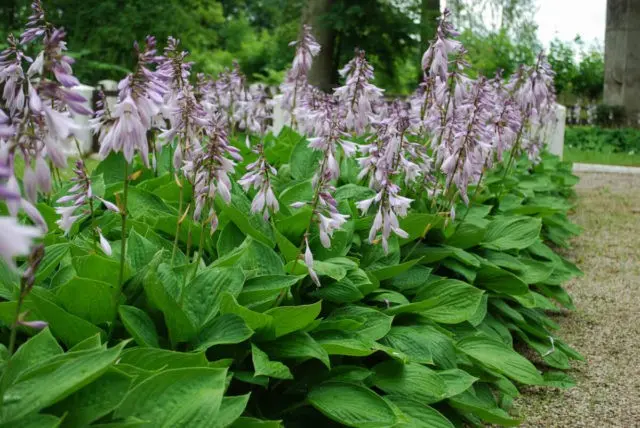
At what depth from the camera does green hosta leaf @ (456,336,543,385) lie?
361 centimetres

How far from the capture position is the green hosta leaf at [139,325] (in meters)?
2.50

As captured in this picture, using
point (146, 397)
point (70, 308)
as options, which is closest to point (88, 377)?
point (146, 397)

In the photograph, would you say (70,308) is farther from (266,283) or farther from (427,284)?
(427,284)

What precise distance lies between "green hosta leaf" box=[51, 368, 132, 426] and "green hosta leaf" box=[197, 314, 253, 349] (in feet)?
1.59

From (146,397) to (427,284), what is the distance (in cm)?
200

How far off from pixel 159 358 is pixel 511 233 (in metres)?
2.97

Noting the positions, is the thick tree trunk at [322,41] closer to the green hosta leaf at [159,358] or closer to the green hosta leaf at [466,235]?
the green hosta leaf at [466,235]

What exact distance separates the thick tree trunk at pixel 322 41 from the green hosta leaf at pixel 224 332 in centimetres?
1122

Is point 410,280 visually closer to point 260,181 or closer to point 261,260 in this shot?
point 261,260

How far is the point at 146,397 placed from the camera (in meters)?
2.11

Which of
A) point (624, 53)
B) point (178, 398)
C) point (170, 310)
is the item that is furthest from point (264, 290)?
point (624, 53)

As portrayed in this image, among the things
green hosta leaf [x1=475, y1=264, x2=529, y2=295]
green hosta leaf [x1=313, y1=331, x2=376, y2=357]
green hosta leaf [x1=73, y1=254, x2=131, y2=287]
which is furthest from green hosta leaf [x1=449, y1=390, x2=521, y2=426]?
green hosta leaf [x1=73, y1=254, x2=131, y2=287]

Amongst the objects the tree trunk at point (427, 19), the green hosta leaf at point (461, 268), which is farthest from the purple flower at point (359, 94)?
the tree trunk at point (427, 19)

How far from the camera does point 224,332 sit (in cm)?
259
